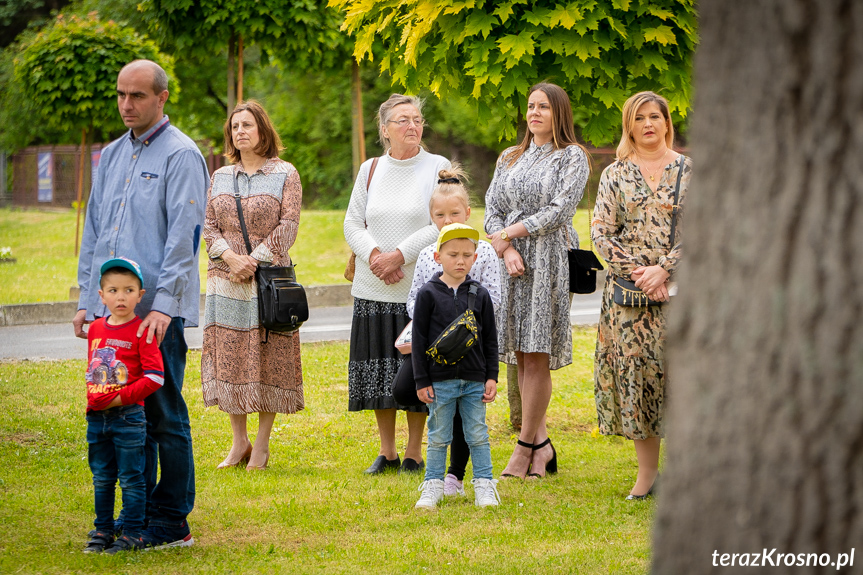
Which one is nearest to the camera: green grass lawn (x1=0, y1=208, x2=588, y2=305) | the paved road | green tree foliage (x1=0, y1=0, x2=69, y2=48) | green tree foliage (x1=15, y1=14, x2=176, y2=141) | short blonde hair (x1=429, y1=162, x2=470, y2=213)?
short blonde hair (x1=429, y1=162, x2=470, y2=213)

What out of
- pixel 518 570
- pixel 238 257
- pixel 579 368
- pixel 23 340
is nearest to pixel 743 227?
pixel 518 570

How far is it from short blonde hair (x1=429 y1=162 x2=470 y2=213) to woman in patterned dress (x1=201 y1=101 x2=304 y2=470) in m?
1.02

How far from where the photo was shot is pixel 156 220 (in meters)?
4.44

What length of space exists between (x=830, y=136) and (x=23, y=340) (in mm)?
10955

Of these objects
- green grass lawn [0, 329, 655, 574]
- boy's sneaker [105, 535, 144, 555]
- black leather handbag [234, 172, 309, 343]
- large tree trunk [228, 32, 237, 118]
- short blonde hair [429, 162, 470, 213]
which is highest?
large tree trunk [228, 32, 237, 118]

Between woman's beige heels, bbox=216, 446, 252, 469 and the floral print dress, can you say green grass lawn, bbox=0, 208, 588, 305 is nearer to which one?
woman's beige heels, bbox=216, 446, 252, 469

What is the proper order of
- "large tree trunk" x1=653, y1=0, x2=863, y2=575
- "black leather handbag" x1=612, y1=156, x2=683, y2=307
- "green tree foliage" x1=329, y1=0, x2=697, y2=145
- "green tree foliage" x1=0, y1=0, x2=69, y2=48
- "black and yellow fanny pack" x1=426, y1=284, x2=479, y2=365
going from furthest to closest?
"green tree foliage" x1=0, y1=0, x2=69, y2=48
"green tree foliage" x1=329, y1=0, x2=697, y2=145
"black leather handbag" x1=612, y1=156, x2=683, y2=307
"black and yellow fanny pack" x1=426, y1=284, x2=479, y2=365
"large tree trunk" x1=653, y1=0, x2=863, y2=575

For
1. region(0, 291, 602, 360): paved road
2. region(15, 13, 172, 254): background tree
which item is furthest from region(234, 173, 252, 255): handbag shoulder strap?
region(15, 13, 172, 254): background tree

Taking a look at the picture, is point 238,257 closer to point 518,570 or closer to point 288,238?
point 288,238

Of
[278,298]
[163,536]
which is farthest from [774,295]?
[278,298]

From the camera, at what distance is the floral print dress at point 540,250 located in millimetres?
5957

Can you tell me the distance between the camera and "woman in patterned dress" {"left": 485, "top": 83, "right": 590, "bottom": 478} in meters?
5.98

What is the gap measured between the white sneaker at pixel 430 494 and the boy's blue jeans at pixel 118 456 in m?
1.55

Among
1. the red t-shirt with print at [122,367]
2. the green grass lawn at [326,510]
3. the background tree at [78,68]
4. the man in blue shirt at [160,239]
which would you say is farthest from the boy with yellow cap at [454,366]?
the background tree at [78,68]
